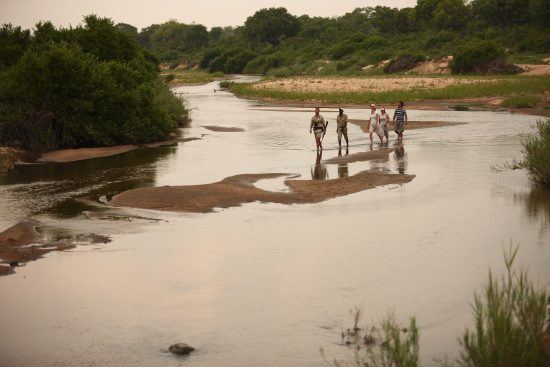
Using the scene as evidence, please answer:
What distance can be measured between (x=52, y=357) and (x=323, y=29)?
467ft

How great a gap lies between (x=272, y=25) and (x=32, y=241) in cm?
14004

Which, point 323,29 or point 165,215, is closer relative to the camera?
point 165,215

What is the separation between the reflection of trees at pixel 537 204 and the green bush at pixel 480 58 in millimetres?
53313

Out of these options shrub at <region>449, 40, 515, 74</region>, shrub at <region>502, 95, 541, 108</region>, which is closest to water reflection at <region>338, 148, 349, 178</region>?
shrub at <region>502, 95, 541, 108</region>

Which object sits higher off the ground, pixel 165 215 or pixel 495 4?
pixel 495 4

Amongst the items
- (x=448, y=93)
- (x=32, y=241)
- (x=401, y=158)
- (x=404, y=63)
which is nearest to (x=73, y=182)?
(x=32, y=241)

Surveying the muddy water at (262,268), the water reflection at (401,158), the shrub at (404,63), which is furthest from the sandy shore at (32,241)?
the shrub at (404,63)

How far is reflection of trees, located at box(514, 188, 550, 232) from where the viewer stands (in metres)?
18.8

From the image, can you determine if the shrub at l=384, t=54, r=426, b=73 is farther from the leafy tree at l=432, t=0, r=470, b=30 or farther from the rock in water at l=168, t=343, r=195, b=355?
the rock in water at l=168, t=343, r=195, b=355

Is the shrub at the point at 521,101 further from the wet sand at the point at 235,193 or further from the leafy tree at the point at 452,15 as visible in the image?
the leafy tree at the point at 452,15

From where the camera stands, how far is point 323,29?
149 meters

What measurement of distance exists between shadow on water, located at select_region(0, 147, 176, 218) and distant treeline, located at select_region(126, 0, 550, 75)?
51.4 meters

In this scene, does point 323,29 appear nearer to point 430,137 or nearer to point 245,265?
point 430,137

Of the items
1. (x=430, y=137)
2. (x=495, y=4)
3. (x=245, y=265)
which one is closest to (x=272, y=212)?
(x=245, y=265)
